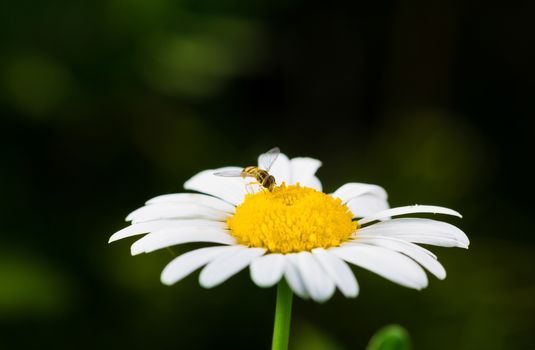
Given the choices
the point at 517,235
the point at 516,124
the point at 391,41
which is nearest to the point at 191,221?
the point at 517,235

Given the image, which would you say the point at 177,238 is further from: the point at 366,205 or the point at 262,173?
the point at 366,205

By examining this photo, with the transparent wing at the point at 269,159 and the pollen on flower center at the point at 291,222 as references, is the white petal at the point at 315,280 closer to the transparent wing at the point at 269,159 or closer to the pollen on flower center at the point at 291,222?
the pollen on flower center at the point at 291,222

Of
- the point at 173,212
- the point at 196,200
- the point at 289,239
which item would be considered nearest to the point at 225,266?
the point at 289,239

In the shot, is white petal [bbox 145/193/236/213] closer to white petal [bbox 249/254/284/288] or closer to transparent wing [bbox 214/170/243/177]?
transparent wing [bbox 214/170/243/177]

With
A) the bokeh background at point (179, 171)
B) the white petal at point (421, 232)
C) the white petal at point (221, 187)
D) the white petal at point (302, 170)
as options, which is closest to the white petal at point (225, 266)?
the white petal at point (421, 232)

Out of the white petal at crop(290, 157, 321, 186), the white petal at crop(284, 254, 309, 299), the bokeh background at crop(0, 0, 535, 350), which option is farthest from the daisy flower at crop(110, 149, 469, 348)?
the bokeh background at crop(0, 0, 535, 350)

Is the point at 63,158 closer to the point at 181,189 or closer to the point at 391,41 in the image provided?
the point at 181,189
